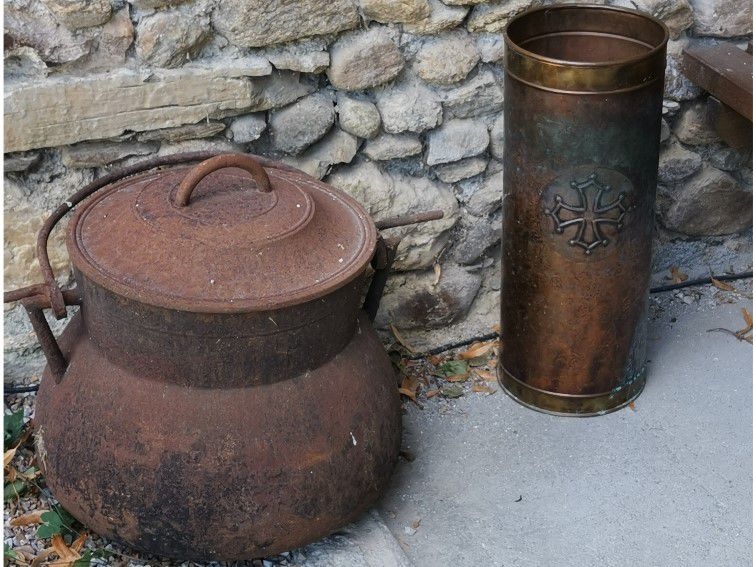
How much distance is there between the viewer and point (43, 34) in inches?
111

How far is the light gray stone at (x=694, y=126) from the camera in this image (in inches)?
146

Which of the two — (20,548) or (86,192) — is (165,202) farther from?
(20,548)

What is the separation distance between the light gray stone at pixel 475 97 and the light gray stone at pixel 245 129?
0.61 meters

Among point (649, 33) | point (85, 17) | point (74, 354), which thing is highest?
point (85, 17)

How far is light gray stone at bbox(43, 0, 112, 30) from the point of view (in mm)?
2797

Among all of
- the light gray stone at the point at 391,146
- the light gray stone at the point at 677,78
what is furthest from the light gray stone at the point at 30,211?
the light gray stone at the point at 677,78

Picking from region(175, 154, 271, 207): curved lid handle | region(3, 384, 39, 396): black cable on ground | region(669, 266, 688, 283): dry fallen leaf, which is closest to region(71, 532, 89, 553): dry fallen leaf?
region(3, 384, 39, 396): black cable on ground

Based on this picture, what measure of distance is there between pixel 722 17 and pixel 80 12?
82.2 inches

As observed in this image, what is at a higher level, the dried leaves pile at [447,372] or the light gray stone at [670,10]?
the light gray stone at [670,10]

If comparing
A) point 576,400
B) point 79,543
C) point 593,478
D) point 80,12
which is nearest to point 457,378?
point 576,400

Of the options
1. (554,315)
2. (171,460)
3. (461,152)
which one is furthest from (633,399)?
(171,460)

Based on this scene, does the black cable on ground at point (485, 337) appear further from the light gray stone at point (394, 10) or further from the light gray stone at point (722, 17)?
the light gray stone at point (394, 10)

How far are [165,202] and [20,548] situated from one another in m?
1.01

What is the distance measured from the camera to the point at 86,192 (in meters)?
2.81
